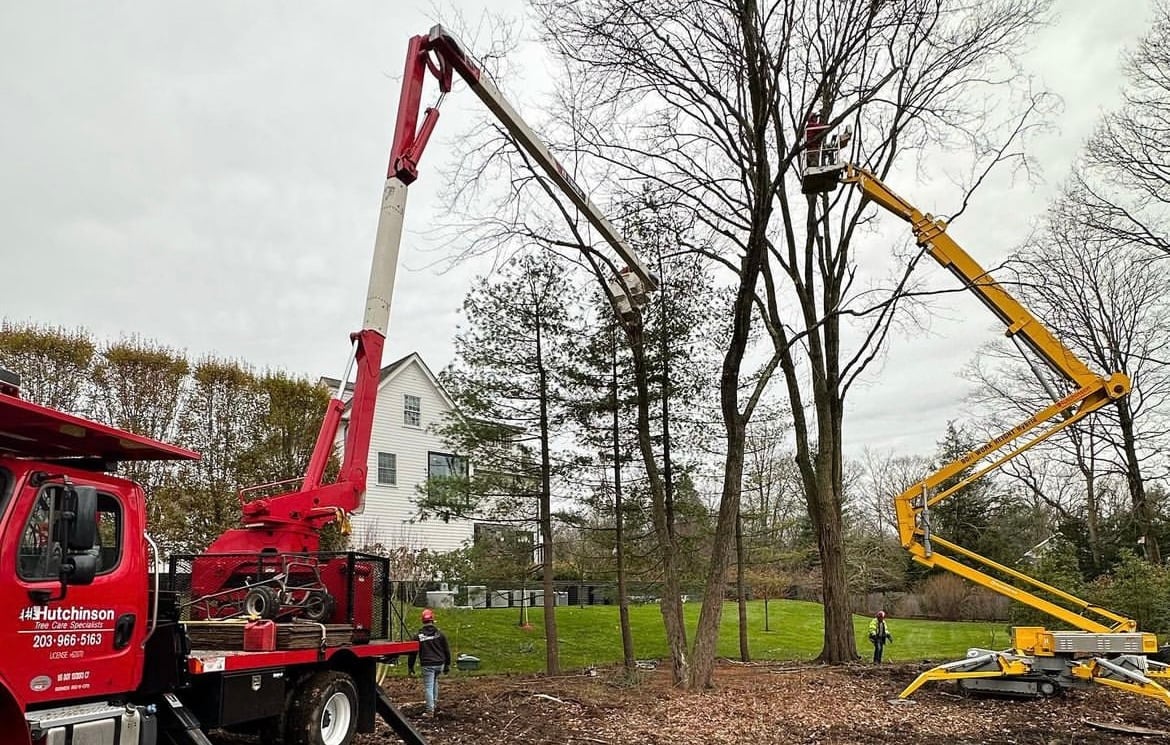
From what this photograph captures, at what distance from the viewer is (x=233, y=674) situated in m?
6.80

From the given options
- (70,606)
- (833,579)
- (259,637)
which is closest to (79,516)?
(70,606)

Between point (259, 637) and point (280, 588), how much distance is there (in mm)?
956

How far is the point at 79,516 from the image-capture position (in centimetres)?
547

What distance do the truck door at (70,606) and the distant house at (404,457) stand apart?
22054 millimetres

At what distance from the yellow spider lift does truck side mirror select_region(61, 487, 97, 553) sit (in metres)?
11.0

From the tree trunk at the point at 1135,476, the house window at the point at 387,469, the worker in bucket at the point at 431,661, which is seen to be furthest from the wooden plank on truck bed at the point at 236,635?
the tree trunk at the point at 1135,476

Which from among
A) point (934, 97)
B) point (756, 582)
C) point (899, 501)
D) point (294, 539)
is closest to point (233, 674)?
point (294, 539)

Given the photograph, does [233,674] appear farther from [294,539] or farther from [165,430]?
[165,430]

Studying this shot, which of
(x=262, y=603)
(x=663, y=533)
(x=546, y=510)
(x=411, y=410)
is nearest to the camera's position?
(x=262, y=603)

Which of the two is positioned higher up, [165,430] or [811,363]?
[811,363]

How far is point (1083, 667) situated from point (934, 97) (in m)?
11.3

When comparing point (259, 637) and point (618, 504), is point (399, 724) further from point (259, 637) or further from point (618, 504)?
point (618, 504)

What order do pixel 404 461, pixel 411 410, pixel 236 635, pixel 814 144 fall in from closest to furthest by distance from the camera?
1. pixel 236 635
2. pixel 814 144
3. pixel 404 461
4. pixel 411 410

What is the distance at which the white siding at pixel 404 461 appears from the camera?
29.3 metres
